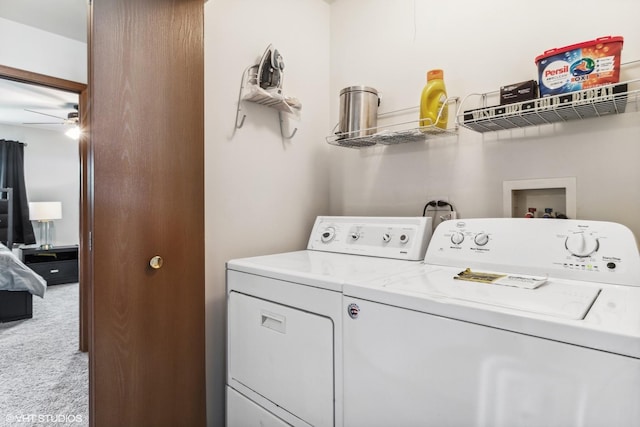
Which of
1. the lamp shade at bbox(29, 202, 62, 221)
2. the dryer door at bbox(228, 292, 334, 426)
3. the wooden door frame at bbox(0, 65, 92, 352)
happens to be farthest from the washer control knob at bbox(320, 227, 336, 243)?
the lamp shade at bbox(29, 202, 62, 221)

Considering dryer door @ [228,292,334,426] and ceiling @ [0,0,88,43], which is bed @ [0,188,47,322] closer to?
ceiling @ [0,0,88,43]

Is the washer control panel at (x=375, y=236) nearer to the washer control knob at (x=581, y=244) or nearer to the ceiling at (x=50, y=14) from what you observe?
the washer control knob at (x=581, y=244)

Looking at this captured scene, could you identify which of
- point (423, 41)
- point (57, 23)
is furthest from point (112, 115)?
point (57, 23)

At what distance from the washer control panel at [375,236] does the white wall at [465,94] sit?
0.23 m

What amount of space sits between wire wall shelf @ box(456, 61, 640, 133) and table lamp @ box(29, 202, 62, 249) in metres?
6.21

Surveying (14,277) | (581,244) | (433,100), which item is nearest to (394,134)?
(433,100)

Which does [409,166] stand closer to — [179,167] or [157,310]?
[179,167]

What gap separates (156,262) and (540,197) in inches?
59.9

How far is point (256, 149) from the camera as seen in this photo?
68.5 inches

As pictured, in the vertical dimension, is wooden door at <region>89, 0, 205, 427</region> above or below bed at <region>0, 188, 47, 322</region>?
above

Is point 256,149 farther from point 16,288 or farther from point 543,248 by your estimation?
point 16,288

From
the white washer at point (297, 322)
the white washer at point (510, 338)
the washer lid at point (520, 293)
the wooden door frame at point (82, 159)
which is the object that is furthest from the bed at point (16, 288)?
the washer lid at point (520, 293)

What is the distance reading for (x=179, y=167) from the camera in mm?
1394

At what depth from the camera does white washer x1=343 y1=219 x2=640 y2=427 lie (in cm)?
63
